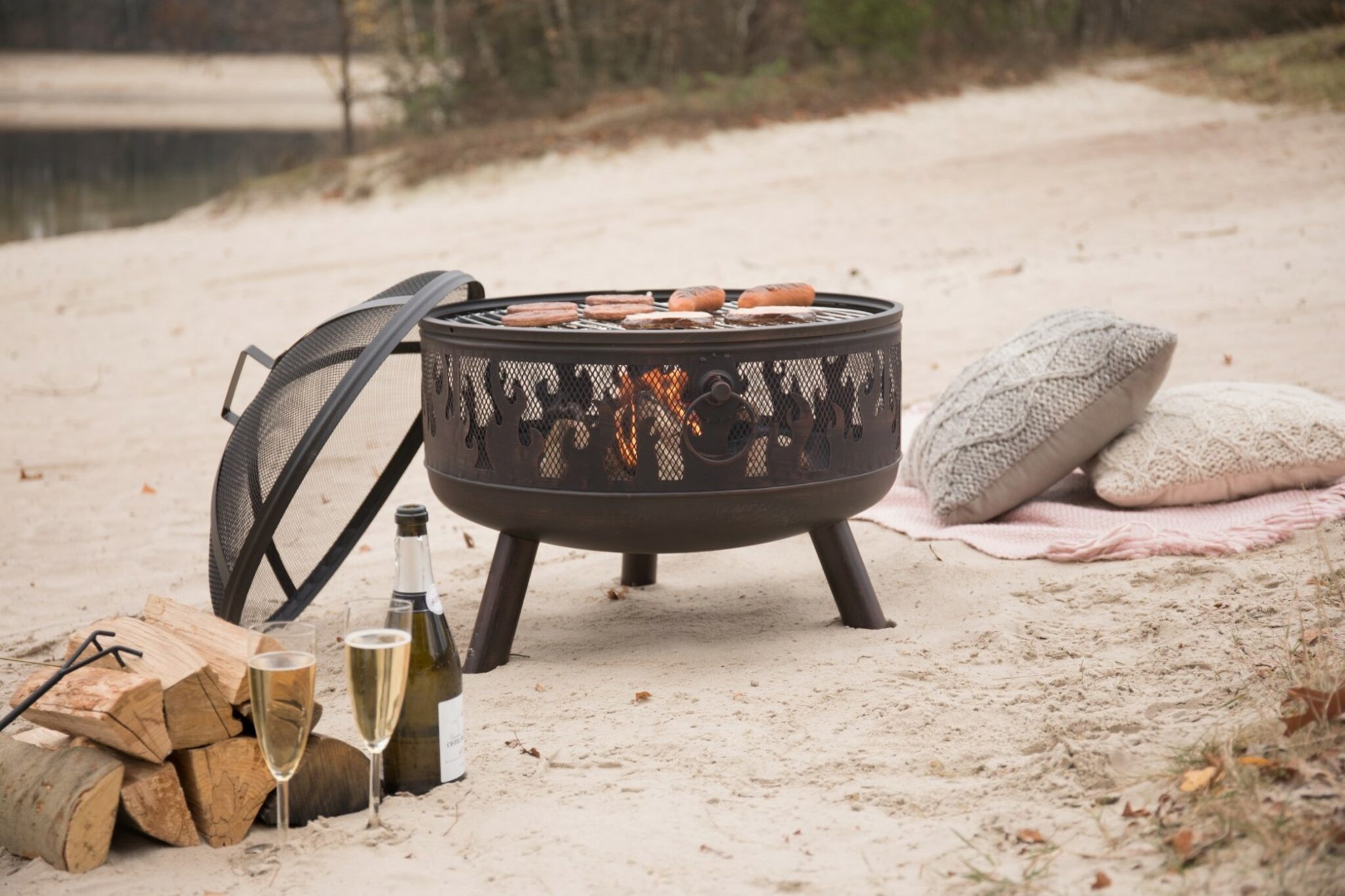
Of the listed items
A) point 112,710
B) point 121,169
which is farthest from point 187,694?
point 121,169

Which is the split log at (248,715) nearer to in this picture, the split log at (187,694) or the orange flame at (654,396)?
the split log at (187,694)

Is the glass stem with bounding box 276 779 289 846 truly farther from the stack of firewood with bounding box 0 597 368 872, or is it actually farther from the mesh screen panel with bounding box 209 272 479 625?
the mesh screen panel with bounding box 209 272 479 625

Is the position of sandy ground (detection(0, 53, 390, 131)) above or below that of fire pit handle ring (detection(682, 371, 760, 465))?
above

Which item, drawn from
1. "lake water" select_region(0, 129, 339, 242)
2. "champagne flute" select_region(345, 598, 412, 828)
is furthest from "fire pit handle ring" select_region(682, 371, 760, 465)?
"lake water" select_region(0, 129, 339, 242)

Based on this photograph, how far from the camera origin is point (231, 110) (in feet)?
107

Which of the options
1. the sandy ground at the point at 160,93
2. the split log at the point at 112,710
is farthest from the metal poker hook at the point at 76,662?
the sandy ground at the point at 160,93

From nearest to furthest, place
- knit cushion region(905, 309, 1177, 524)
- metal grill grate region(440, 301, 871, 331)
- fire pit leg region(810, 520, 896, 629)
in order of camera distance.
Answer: metal grill grate region(440, 301, 871, 331), fire pit leg region(810, 520, 896, 629), knit cushion region(905, 309, 1177, 524)

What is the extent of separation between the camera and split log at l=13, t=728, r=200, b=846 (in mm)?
2502

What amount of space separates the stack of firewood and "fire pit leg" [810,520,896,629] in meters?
1.50

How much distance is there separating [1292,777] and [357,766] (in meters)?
1.82

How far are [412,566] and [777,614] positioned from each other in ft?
4.93

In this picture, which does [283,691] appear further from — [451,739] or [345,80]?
[345,80]

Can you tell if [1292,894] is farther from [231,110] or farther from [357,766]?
[231,110]

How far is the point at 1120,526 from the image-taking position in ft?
13.6
